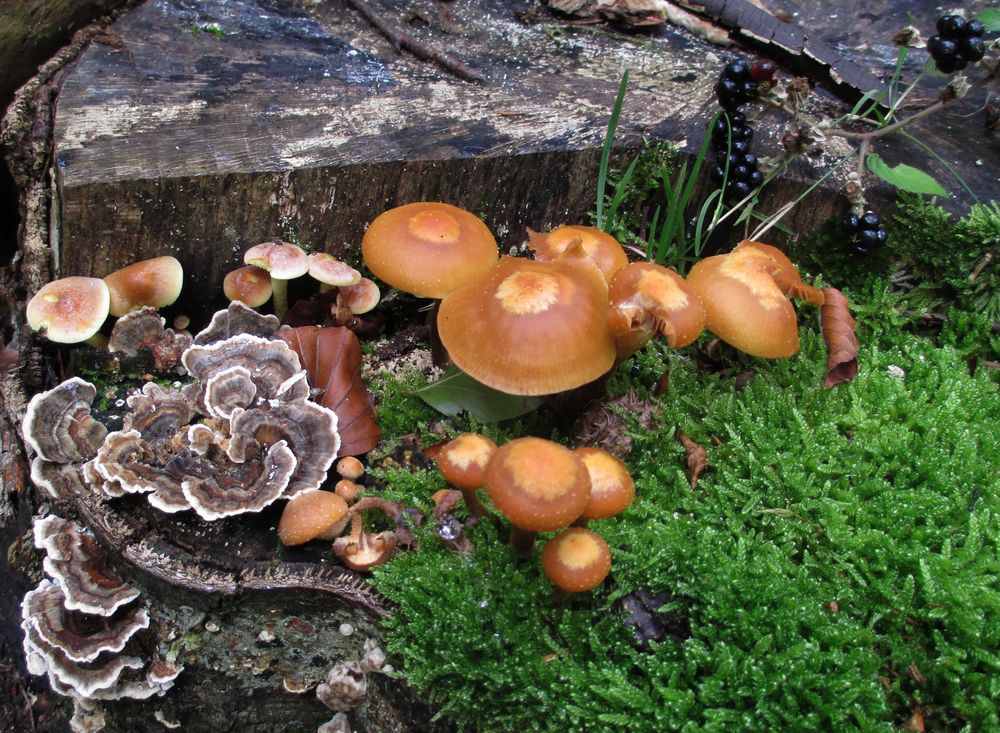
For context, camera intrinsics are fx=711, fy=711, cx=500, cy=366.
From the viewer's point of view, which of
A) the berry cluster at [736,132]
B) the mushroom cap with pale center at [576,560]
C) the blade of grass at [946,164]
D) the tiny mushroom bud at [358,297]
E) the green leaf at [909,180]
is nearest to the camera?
the mushroom cap with pale center at [576,560]

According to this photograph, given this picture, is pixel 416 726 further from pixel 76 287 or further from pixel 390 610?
pixel 76 287

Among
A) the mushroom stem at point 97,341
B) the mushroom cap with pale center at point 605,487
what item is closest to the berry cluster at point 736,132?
the mushroom cap with pale center at point 605,487

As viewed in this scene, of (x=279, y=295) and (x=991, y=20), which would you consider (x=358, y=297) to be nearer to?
(x=279, y=295)

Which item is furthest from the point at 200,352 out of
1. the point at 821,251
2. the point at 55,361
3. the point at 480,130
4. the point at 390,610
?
the point at 821,251

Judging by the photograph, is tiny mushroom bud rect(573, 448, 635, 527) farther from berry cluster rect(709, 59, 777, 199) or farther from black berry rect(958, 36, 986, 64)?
black berry rect(958, 36, 986, 64)

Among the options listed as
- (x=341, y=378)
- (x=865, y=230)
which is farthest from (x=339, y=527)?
(x=865, y=230)

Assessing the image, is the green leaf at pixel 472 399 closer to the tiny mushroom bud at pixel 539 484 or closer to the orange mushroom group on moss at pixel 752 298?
the orange mushroom group on moss at pixel 752 298

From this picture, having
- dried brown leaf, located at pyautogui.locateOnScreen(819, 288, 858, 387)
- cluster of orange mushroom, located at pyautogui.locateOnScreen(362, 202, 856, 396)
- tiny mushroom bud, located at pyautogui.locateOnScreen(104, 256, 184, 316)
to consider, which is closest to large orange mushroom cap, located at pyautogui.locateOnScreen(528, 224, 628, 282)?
cluster of orange mushroom, located at pyautogui.locateOnScreen(362, 202, 856, 396)
